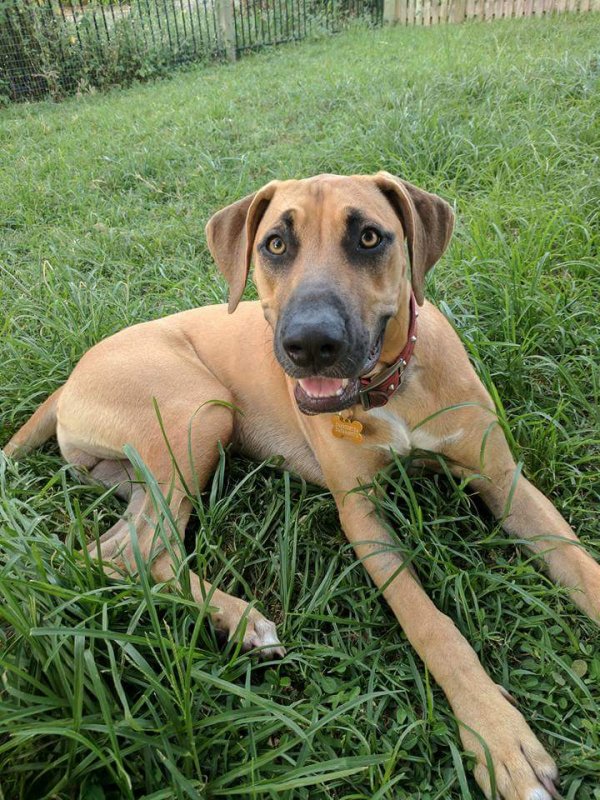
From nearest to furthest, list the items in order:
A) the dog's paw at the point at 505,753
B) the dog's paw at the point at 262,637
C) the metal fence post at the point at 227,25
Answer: the dog's paw at the point at 505,753, the dog's paw at the point at 262,637, the metal fence post at the point at 227,25

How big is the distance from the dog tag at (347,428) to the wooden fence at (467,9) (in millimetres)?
10362

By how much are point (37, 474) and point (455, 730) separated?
6.69 ft

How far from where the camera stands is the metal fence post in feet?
37.5

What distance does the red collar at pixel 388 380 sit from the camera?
2266 mm

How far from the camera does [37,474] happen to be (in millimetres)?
2838

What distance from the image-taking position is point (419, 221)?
2.29 metres

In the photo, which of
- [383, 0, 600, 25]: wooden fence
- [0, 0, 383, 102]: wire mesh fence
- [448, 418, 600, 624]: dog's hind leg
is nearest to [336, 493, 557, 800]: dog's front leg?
[448, 418, 600, 624]: dog's hind leg

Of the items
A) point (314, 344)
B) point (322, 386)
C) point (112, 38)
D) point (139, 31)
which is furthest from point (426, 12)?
point (314, 344)

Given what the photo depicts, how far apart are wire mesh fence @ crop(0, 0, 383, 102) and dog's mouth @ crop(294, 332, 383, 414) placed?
10108 mm

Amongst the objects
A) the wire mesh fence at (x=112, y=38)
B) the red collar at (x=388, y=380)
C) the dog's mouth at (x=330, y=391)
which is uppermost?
the dog's mouth at (x=330, y=391)

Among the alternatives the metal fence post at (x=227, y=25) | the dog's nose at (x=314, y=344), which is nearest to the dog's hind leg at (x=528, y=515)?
the dog's nose at (x=314, y=344)

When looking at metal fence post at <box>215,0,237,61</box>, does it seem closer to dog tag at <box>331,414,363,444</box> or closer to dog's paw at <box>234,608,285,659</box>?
dog tag at <box>331,414,363,444</box>

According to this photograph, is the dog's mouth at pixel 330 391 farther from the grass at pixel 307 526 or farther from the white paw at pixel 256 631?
the white paw at pixel 256 631

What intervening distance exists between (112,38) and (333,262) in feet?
36.0
